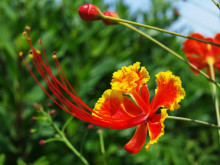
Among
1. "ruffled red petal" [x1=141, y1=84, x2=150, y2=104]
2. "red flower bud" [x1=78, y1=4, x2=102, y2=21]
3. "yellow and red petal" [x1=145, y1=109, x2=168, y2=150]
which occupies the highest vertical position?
"red flower bud" [x1=78, y1=4, x2=102, y2=21]

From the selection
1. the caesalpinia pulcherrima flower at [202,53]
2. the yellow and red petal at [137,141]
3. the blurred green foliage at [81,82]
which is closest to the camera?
the yellow and red petal at [137,141]

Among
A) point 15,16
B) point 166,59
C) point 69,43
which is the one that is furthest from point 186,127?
point 15,16

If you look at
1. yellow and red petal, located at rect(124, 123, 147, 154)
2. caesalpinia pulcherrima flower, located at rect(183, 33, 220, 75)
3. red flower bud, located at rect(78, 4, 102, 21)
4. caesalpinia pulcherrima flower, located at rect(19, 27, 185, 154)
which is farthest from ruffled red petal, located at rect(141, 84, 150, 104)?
caesalpinia pulcherrima flower, located at rect(183, 33, 220, 75)

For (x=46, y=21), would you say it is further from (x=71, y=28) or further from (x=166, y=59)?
(x=166, y=59)

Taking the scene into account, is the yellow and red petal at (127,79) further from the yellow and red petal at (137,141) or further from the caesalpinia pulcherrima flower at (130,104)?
the yellow and red petal at (137,141)

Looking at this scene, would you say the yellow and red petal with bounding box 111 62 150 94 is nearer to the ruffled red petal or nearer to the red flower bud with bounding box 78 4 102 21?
the ruffled red petal

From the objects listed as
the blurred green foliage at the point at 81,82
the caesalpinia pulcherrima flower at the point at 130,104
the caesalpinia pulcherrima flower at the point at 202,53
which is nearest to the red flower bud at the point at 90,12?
the caesalpinia pulcherrima flower at the point at 130,104

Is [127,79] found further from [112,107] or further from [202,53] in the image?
[202,53]
